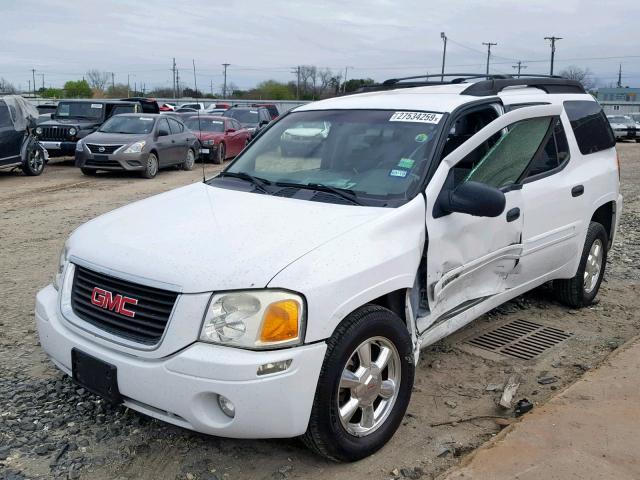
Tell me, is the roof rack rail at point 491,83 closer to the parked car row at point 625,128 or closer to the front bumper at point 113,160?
the front bumper at point 113,160

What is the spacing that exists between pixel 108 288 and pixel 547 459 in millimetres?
2300

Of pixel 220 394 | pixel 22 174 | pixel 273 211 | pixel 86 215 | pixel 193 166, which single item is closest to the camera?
pixel 220 394

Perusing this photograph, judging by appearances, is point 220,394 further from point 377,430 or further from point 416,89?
point 416,89

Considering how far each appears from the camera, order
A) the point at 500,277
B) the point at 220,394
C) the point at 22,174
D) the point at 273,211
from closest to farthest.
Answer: the point at 220,394 < the point at 273,211 < the point at 500,277 < the point at 22,174

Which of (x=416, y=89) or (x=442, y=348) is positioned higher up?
(x=416, y=89)

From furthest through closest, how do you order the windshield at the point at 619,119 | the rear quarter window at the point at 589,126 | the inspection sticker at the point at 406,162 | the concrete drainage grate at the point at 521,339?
the windshield at the point at 619,119 < the rear quarter window at the point at 589,126 < the concrete drainage grate at the point at 521,339 < the inspection sticker at the point at 406,162

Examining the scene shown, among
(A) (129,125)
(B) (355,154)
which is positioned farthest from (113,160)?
(B) (355,154)

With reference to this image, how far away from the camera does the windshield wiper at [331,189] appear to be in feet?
12.4

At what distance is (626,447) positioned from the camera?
3.33 metres

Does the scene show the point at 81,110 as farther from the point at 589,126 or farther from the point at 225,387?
the point at 225,387

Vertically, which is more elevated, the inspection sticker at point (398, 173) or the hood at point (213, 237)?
the inspection sticker at point (398, 173)

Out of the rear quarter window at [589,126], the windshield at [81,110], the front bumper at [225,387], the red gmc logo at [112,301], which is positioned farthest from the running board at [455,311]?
the windshield at [81,110]

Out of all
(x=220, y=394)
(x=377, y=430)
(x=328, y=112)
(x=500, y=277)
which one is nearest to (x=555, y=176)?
(x=500, y=277)

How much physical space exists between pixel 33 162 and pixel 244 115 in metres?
9.24
